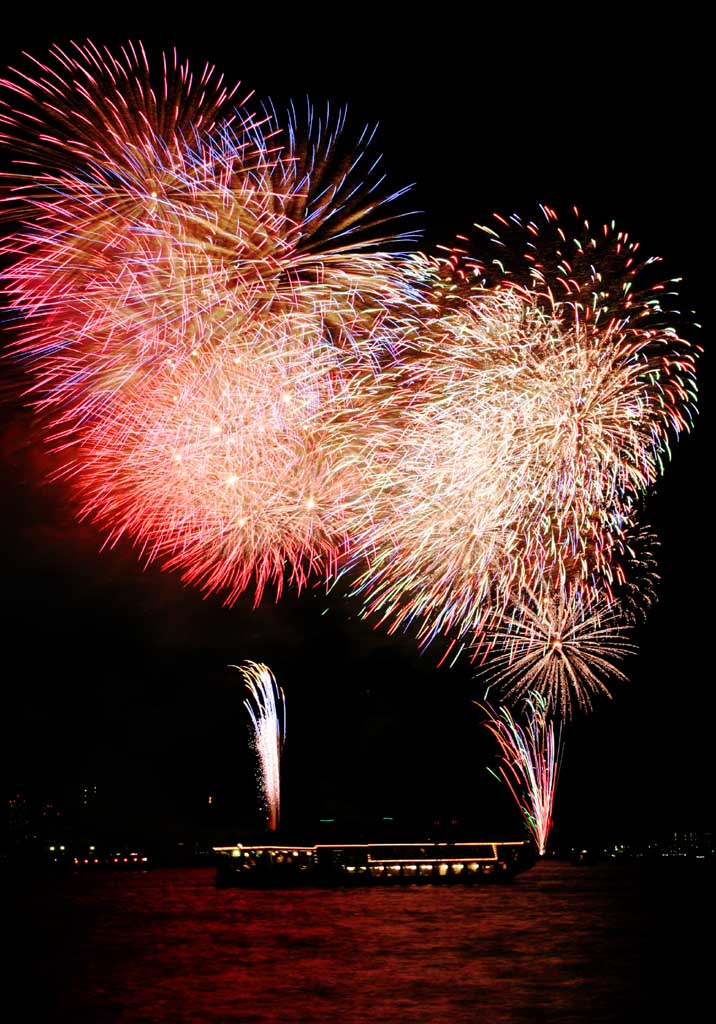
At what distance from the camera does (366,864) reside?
165 feet

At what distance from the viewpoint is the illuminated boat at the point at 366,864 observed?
49.5 m

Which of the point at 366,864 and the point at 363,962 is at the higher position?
the point at 363,962

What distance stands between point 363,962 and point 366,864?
30833 millimetres

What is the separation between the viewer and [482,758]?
3501 inches

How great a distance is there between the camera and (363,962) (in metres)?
20.3

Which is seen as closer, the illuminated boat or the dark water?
Answer: the dark water

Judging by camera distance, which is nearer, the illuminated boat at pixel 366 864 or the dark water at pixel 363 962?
the dark water at pixel 363 962

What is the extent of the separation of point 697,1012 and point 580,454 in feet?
31.2

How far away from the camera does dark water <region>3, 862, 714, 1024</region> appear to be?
47.7ft

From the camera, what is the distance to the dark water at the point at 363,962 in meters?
14.5

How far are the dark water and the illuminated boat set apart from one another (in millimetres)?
8190

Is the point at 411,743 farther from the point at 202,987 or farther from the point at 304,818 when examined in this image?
the point at 202,987

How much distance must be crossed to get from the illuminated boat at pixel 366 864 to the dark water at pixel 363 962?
8190mm

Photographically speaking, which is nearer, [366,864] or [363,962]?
[363,962]
